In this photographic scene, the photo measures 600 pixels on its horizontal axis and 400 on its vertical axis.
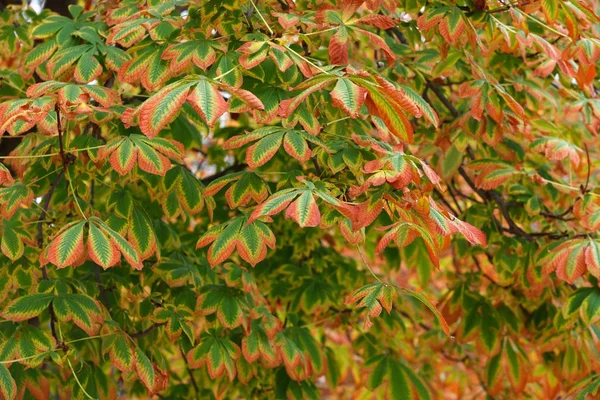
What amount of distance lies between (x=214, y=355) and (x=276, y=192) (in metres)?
0.61

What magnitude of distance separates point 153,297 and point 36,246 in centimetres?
31

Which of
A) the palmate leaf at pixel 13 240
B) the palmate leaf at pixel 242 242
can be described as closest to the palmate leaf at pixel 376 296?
the palmate leaf at pixel 242 242

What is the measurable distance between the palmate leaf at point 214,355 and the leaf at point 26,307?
38cm

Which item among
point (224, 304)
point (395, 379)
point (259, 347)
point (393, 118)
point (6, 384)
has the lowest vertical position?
point (395, 379)

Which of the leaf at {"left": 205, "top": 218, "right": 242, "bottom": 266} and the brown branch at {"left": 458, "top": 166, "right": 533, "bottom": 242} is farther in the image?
the brown branch at {"left": 458, "top": 166, "right": 533, "bottom": 242}

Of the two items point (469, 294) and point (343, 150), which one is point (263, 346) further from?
point (469, 294)

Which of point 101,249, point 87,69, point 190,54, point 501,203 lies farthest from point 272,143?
point 501,203

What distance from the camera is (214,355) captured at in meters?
1.80

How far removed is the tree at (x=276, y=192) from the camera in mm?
1377

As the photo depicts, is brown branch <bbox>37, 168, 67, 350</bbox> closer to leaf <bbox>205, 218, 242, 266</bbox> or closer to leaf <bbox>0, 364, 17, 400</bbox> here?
leaf <bbox>0, 364, 17, 400</bbox>

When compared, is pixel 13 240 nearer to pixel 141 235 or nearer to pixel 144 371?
pixel 141 235

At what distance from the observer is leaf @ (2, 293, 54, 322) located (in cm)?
156

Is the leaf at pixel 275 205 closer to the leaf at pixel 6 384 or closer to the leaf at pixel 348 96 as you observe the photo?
the leaf at pixel 348 96

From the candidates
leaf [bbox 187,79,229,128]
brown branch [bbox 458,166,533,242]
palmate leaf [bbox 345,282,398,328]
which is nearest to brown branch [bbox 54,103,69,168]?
leaf [bbox 187,79,229,128]
